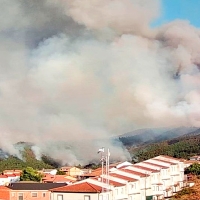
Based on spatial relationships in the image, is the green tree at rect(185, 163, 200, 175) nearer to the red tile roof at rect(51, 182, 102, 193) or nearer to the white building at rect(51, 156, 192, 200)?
the white building at rect(51, 156, 192, 200)

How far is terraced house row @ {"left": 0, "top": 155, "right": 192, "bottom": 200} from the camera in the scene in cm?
1480

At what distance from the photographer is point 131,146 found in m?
62.7

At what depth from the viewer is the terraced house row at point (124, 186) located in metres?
14.8

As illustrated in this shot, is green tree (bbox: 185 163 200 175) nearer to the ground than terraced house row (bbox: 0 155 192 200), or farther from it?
farther from it

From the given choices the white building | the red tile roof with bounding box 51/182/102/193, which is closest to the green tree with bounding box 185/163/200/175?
the white building

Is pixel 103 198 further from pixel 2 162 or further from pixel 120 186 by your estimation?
pixel 2 162

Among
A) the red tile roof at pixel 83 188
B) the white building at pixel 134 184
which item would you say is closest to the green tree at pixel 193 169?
the white building at pixel 134 184

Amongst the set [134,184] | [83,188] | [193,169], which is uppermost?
[193,169]

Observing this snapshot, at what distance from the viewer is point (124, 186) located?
16.1m

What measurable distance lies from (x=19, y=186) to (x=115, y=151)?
1161 inches

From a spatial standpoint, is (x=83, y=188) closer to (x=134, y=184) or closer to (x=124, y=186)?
(x=124, y=186)

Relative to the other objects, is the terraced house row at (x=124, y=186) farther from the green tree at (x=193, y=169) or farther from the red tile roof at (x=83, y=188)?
the green tree at (x=193, y=169)

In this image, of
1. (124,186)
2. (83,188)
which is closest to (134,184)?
(124,186)

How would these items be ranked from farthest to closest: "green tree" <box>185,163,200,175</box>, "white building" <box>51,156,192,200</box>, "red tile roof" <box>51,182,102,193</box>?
1. "green tree" <box>185,163,200,175</box>
2. "white building" <box>51,156,192,200</box>
3. "red tile roof" <box>51,182,102,193</box>
